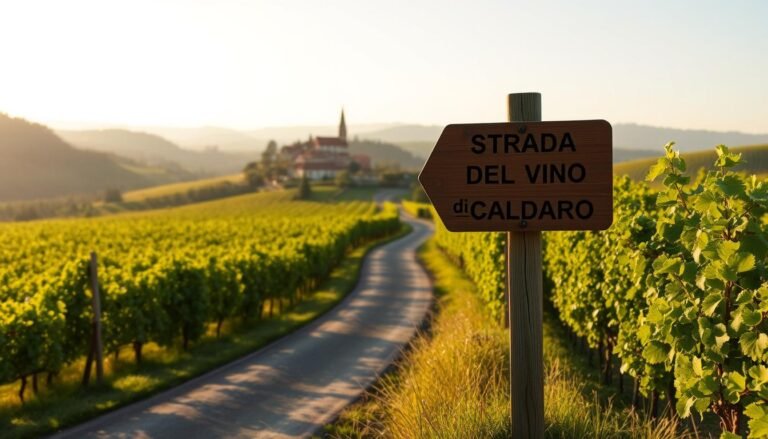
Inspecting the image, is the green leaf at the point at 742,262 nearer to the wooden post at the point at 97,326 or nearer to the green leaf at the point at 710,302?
the green leaf at the point at 710,302

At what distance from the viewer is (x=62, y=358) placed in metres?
13.0

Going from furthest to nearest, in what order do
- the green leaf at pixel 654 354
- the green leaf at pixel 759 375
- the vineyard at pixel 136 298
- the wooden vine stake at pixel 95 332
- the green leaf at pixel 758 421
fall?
the wooden vine stake at pixel 95 332 → the vineyard at pixel 136 298 → the green leaf at pixel 654 354 → the green leaf at pixel 759 375 → the green leaf at pixel 758 421

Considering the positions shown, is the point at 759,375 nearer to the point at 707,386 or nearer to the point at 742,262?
the point at 707,386

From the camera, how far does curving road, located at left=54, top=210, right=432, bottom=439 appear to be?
34.6 feet

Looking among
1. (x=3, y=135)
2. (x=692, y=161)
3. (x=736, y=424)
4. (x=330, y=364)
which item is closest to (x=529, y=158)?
(x=736, y=424)

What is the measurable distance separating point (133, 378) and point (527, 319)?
11.4 m

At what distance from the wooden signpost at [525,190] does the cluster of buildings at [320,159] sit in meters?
126

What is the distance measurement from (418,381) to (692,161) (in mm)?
41889

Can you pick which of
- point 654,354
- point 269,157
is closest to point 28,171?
point 269,157

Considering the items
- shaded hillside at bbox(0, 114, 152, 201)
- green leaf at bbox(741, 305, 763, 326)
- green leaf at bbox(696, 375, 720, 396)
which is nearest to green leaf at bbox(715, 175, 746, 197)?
green leaf at bbox(741, 305, 763, 326)

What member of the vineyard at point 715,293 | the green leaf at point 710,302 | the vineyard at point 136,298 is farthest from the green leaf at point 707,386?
the vineyard at point 136,298

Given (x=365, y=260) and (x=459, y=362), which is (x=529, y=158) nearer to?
(x=459, y=362)

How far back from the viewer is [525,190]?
4727 millimetres

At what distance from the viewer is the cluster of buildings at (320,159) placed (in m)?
143
